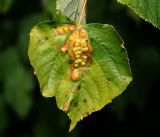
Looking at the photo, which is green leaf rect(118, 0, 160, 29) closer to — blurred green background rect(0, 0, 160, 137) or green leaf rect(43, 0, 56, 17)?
green leaf rect(43, 0, 56, 17)

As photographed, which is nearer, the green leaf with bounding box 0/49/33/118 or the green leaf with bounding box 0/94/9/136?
the green leaf with bounding box 0/49/33/118

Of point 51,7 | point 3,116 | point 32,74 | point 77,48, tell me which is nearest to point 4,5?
point 51,7

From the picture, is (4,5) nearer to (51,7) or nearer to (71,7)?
(51,7)

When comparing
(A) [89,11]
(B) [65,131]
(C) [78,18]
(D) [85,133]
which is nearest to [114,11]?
(A) [89,11]

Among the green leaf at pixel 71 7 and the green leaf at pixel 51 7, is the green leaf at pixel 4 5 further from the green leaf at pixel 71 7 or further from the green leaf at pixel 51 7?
the green leaf at pixel 71 7

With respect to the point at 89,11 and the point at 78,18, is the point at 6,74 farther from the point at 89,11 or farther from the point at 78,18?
the point at 78,18

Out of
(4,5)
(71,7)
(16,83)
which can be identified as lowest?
(16,83)

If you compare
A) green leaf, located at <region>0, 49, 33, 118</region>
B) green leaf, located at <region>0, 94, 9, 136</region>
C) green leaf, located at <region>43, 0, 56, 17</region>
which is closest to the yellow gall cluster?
green leaf, located at <region>43, 0, 56, 17</region>

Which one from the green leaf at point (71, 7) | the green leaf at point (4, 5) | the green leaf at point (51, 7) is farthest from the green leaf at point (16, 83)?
the green leaf at point (71, 7)
